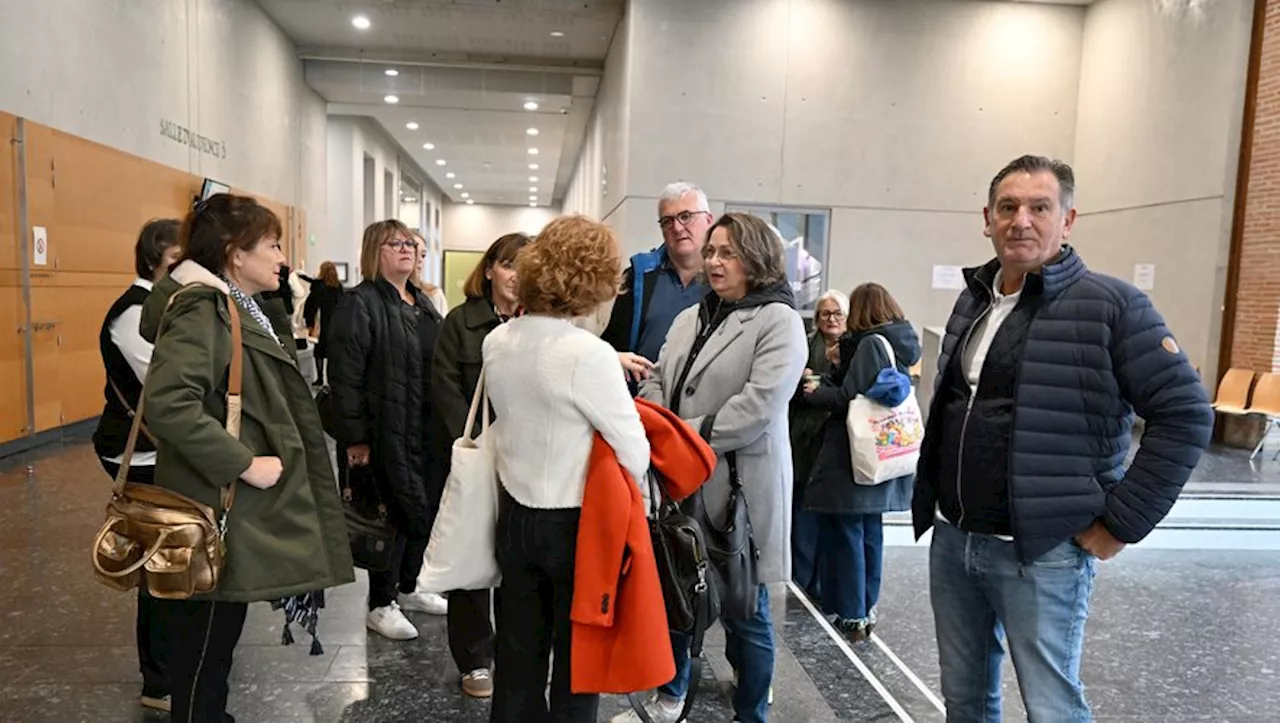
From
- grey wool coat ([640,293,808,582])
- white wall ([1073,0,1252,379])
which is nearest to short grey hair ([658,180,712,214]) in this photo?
grey wool coat ([640,293,808,582])

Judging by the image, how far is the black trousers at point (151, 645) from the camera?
2.41 meters

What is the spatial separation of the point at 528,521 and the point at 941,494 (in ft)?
3.16

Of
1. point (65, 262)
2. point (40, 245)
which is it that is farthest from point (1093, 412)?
point (65, 262)

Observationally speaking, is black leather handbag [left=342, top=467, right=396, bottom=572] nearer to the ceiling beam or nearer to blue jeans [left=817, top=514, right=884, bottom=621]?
blue jeans [left=817, top=514, right=884, bottom=621]

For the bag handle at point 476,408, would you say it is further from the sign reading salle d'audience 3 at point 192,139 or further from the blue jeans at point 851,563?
the sign reading salle d'audience 3 at point 192,139

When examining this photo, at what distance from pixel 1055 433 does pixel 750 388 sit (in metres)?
0.75

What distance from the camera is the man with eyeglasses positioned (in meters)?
2.65

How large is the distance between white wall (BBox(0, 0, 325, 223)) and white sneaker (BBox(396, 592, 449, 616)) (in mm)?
5218

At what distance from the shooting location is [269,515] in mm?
1905

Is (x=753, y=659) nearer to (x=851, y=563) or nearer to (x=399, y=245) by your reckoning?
(x=851, y=563)

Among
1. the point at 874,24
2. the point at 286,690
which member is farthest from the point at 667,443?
the point at 874,24

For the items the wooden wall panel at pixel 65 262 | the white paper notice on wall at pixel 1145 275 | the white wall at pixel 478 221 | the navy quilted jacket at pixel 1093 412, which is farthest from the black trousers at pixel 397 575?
the white wall at pixel 478 221

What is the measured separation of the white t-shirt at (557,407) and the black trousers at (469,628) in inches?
37.8

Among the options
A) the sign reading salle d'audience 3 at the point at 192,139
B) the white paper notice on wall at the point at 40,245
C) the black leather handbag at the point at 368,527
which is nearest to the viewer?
the black leather handbag at the point at 368,527
